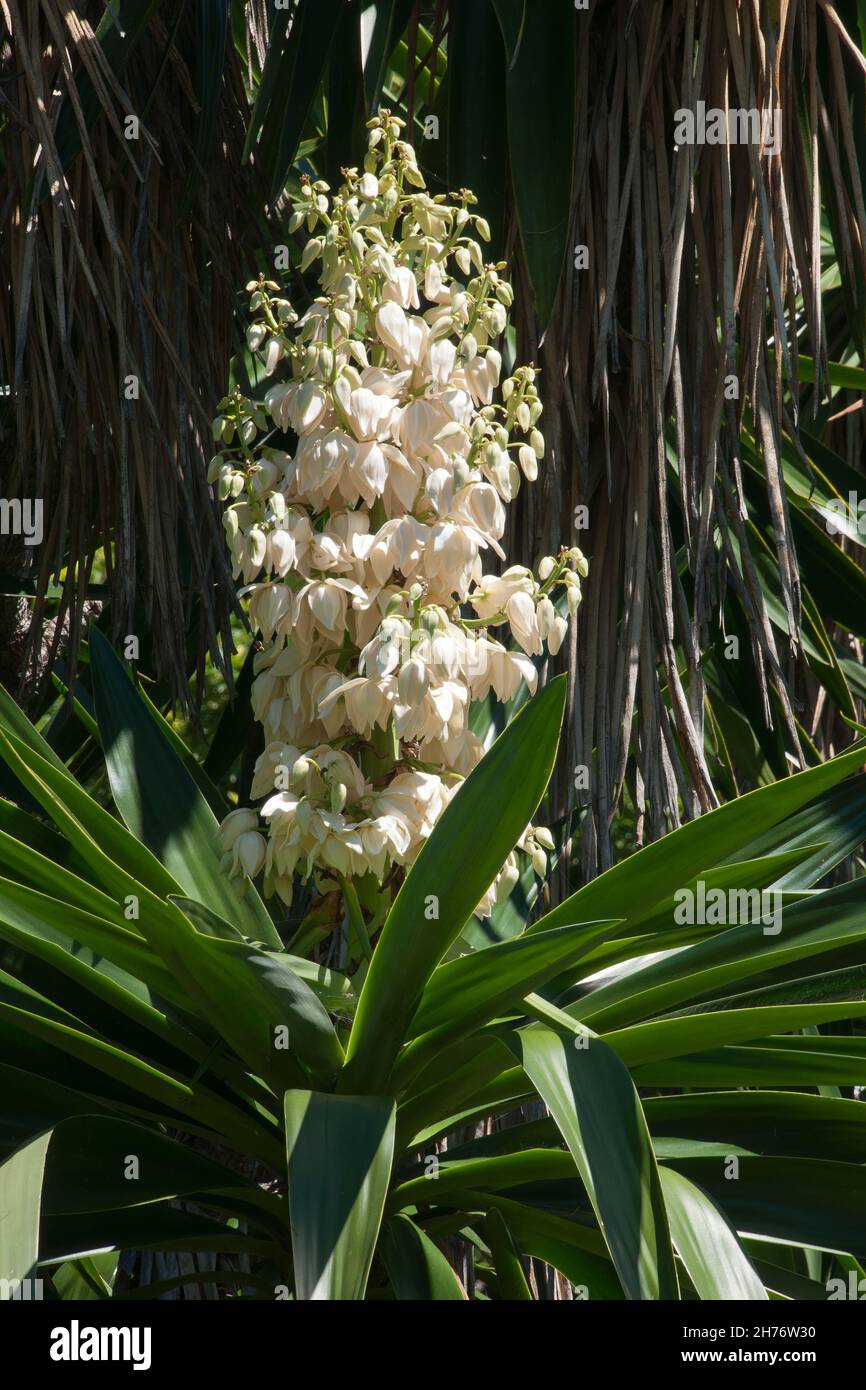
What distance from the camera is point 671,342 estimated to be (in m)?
1.85

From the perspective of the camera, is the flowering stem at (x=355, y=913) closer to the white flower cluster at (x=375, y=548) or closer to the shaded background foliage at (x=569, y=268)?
the white flower cluster at (x=375, y=548)

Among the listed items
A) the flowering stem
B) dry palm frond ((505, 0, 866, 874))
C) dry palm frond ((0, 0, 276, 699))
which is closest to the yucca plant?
the flowering stem

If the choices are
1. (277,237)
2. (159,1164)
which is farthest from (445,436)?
(277,237)

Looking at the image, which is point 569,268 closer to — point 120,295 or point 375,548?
point 120,295

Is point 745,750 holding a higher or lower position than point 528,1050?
higher

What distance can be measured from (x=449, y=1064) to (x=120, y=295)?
1.26 metres

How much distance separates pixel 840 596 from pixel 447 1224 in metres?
1.48

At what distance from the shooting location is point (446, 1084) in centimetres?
130

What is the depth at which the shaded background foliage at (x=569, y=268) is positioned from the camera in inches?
73.1

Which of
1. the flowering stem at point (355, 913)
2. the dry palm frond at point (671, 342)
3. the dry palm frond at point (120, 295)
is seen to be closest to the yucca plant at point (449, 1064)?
the flowering stem at point (355, 913)

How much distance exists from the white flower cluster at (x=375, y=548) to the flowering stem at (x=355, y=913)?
1cm

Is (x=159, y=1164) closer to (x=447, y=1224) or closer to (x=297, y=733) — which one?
(x=447, y=1224)

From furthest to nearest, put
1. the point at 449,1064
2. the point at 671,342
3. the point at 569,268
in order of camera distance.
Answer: the point at 569,268 → the point at 671,342 → the point at 449,1064

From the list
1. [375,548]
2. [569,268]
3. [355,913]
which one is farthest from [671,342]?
[355,913]
